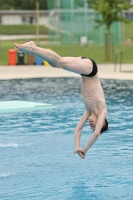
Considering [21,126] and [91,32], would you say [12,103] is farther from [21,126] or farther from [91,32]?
[91,32]

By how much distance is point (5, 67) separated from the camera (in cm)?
3030

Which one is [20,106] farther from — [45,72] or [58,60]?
[45,72]

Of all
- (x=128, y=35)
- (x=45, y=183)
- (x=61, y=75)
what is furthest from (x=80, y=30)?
(x=45, y=183)

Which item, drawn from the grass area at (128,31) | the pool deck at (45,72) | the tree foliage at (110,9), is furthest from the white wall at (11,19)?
the pool deck at (45,72)

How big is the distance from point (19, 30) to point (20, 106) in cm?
7357

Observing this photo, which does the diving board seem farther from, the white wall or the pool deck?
the white wall

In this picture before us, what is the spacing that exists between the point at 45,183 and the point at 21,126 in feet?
16.5

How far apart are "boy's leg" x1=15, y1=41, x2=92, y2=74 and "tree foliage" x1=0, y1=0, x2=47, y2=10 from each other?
9582 cm

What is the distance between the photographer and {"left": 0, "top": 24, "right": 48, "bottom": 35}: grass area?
3401 inches

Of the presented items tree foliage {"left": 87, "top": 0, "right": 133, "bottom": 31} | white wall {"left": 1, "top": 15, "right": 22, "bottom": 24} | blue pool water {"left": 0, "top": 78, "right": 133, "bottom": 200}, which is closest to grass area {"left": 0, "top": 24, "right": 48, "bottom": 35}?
white wall {"left": 1, "top": 15, "right": 22, "bottom": 24}

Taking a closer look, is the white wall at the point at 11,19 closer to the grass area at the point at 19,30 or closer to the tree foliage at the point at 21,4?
the tree foliage at the point at 21,4

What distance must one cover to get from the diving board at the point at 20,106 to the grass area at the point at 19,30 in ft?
227

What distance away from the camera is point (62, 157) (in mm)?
10977

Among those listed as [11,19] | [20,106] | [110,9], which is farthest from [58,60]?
[11,19]
